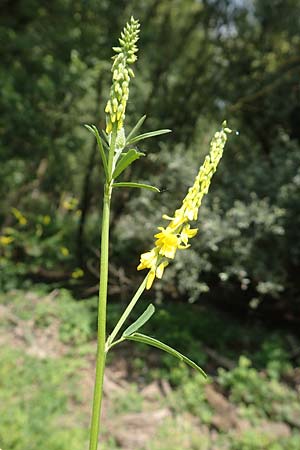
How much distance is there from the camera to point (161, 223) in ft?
18.8

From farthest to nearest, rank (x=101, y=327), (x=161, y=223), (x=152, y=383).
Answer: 1. (x=161, y=223)
2. (x=152, y=383)
3. (x=101, y=327)

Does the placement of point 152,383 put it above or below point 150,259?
above

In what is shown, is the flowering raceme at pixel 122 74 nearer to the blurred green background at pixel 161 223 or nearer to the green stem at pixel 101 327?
the green stem at pixel 101 327

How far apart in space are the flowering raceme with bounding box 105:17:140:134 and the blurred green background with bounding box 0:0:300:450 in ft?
12.9

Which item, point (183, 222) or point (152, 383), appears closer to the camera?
point (183, 222)

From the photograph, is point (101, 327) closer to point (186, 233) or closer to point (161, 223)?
point (186, 233)

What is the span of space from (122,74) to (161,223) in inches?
202

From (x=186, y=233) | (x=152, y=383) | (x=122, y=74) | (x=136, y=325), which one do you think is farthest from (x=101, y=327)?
(x=152, y=383)

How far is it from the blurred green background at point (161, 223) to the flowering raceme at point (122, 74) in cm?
Result: 392

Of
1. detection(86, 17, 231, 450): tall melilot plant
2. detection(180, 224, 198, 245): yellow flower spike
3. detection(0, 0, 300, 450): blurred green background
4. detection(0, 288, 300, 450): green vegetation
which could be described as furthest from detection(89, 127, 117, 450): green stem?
detection(0, 0, 300, 450): blurred green background

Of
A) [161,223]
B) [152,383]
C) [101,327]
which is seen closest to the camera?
[101,327]

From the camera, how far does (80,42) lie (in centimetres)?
648

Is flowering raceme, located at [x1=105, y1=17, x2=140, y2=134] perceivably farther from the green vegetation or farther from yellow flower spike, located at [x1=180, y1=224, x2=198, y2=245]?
the green vegetation

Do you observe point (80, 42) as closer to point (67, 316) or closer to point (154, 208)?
point (154, 208)
